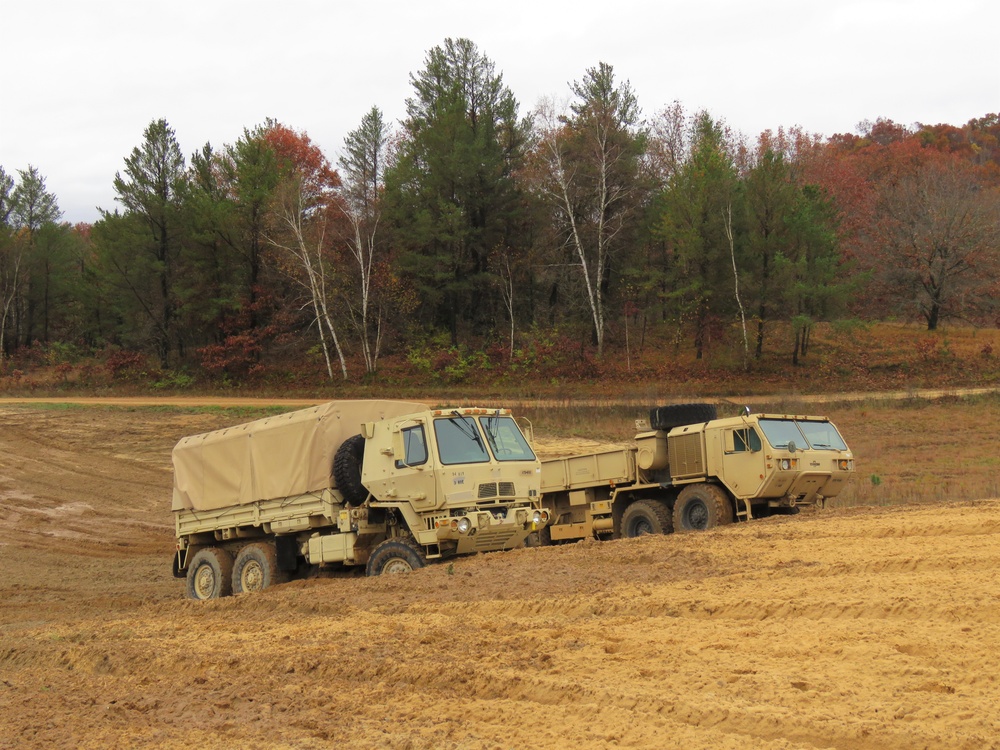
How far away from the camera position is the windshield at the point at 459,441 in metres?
14.6

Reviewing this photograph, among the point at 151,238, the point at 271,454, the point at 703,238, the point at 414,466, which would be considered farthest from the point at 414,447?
the point at 151,238

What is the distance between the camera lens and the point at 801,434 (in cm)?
1881

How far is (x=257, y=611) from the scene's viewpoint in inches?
494

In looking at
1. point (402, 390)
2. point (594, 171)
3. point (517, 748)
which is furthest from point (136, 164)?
point (517, 748)

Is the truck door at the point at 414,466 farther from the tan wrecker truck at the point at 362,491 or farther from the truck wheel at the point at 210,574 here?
the truck wheel at the point at 210,574

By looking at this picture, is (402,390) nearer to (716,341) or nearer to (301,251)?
(301,251)

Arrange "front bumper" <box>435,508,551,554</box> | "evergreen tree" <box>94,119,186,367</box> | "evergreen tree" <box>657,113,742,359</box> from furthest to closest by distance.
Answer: "evergreen tree" <box>94,119,186,367</box> → "evergreen tree" <box>657,113,742,359</box> → "front bumper" <box>435,508,551,554</box>

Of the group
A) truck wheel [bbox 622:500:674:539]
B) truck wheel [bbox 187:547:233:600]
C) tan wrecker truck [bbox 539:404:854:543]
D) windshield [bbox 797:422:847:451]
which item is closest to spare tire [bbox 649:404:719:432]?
tan wrecker truck [bbox 539:404:854:543]

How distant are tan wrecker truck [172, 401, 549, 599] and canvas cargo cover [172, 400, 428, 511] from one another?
0.02 m

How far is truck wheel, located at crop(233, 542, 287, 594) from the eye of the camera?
Answer: 16.2 m

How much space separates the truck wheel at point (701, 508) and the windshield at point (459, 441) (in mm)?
5580

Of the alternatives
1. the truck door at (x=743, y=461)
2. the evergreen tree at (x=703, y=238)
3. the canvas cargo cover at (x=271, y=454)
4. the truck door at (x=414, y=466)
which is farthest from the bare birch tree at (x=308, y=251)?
the truck door at (x=414, y=466)

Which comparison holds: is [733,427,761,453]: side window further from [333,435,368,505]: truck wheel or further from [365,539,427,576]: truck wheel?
[333,435,368,505]: truck wheel

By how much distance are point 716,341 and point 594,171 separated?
10272mm
